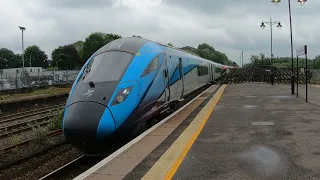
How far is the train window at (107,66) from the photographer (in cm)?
970

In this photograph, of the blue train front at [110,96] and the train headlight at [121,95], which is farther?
the train headlight at [121,95]

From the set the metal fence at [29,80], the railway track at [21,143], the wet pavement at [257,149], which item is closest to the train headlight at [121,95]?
the wet pavement at [257,149]

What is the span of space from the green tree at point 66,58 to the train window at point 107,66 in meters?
121

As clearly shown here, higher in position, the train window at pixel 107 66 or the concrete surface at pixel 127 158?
the train window at pixel 107 66

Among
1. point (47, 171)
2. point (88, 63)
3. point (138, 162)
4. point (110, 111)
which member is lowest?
point (47, 171)

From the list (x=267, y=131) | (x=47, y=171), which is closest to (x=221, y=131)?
(x=267, y=131)

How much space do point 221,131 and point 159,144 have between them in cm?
231

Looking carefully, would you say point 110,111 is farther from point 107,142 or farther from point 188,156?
point 188,156

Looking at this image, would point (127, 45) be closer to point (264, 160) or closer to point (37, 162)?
point (37, 162)

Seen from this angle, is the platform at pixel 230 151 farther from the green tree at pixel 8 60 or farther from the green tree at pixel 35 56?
the green tree at pixel 8 60

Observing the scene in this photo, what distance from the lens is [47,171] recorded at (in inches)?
405

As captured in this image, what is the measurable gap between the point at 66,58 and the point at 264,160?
12707 centimetres

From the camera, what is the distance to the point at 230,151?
7.59 meters

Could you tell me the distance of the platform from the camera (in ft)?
20.2
